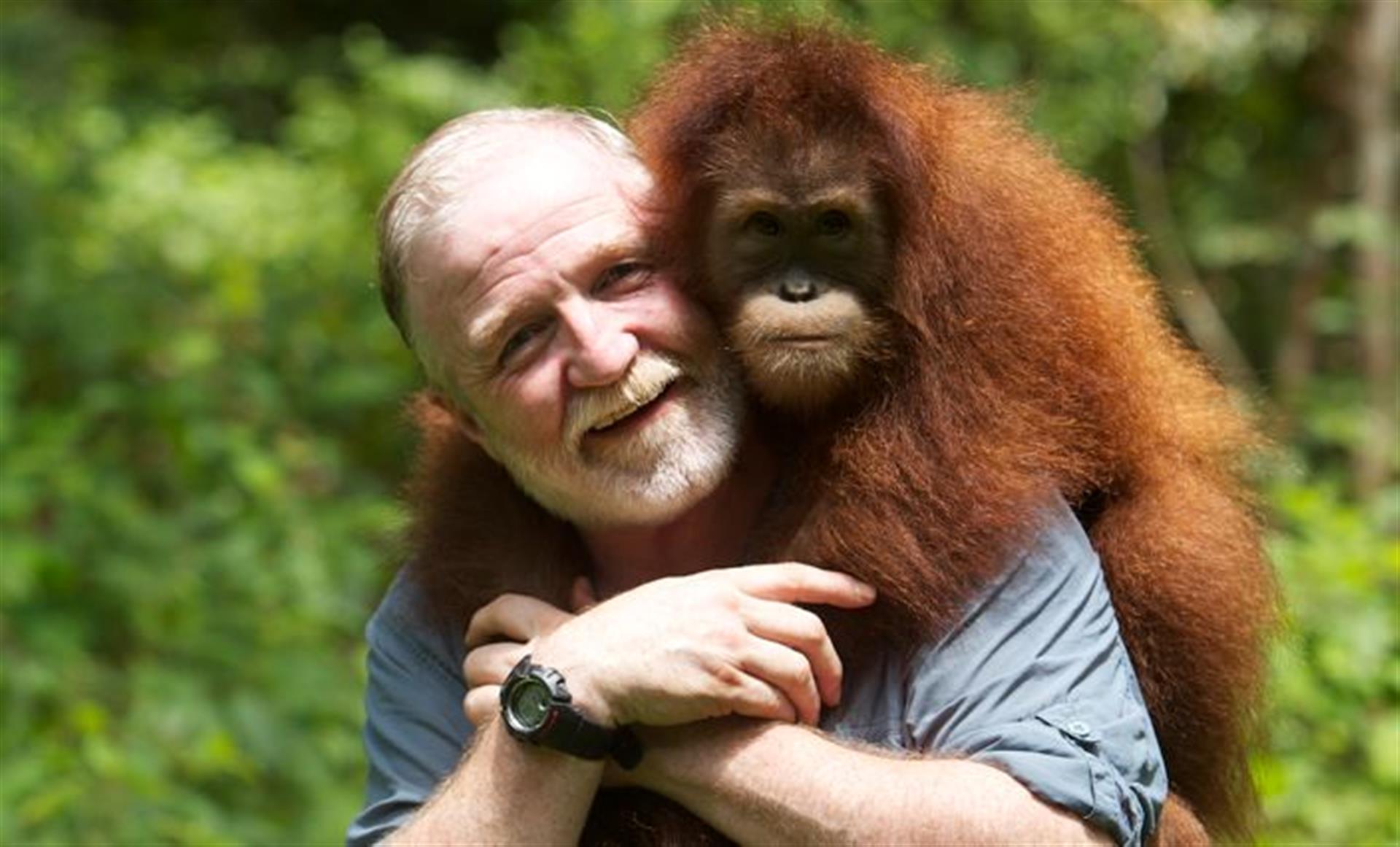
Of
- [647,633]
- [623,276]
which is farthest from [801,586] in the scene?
[623,276]

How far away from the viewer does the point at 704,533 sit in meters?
3.38

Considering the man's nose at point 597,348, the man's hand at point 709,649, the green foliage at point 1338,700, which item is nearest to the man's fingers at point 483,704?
the man's hand at point 709,649

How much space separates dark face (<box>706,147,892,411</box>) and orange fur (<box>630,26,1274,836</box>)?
0.03 metres

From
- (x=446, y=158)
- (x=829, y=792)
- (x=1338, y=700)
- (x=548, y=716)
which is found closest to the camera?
(x=829, y=792)

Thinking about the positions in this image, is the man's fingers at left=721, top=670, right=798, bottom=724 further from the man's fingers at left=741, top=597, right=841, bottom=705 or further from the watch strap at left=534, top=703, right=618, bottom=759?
the watch strap at left=534, top=703, right=618, bottom=759

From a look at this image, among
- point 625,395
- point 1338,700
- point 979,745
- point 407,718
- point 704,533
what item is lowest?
point 1338,700

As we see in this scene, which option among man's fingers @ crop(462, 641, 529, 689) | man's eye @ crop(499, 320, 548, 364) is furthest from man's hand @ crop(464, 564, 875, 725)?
man's eye @ crop(499, 320, 548, 364)

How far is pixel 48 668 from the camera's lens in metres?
6.01

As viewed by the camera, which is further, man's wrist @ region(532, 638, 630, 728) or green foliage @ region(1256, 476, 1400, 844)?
green foliage @ region(1256, 476, 1400, 844)

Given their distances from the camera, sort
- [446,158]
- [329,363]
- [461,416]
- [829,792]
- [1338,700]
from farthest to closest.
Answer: [329,363]
[1338,700]
[461,416]
[446,158]
[829,792]

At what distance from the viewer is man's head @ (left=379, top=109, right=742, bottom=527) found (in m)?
3.16

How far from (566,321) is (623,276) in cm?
12

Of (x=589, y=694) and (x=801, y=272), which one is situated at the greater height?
(x=801, y=272)

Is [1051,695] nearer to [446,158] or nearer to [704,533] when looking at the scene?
[704,533]
